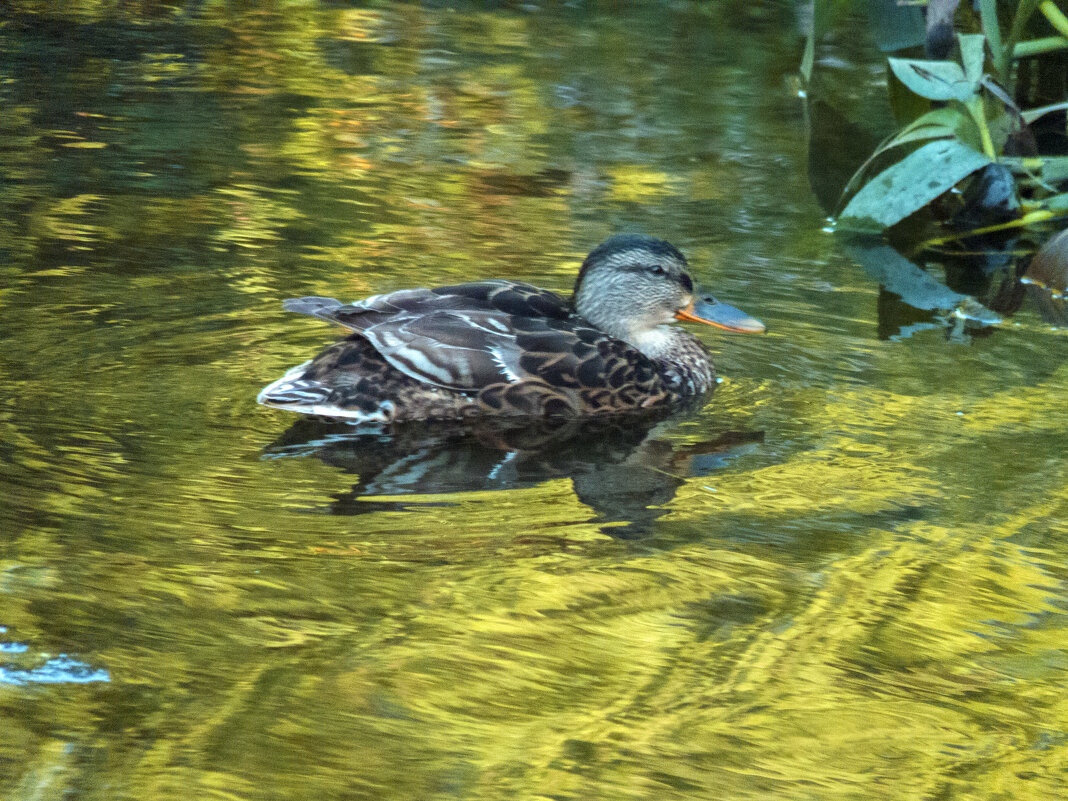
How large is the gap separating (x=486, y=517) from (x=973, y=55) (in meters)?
4.33

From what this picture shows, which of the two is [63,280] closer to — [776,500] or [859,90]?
[776,500]

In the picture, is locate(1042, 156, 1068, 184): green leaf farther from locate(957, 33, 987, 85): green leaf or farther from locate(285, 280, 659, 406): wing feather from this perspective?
locate(285, 280, 659, 406): wing feather

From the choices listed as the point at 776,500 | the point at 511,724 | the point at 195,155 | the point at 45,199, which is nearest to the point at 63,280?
the point at 45,199

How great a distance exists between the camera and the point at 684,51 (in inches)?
474

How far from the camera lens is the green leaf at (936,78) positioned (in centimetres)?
763

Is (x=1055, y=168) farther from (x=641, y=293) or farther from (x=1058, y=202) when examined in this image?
(x=641, y=293)

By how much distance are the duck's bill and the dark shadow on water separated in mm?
638

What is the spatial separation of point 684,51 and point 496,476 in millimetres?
7657

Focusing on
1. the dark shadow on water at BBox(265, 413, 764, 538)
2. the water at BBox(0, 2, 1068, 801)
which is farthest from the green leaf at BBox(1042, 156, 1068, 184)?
the dark shadow on water at BBox(265, 413, 764, 538)

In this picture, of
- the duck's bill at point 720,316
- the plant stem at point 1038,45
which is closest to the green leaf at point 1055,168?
the plant stem at point 1038,45

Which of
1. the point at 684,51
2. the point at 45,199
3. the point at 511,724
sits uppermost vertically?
the point at 684,51

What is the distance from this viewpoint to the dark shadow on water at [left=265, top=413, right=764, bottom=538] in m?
4.96

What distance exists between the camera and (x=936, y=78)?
7688 mm

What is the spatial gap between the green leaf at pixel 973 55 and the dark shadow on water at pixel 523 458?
9.67 feet
